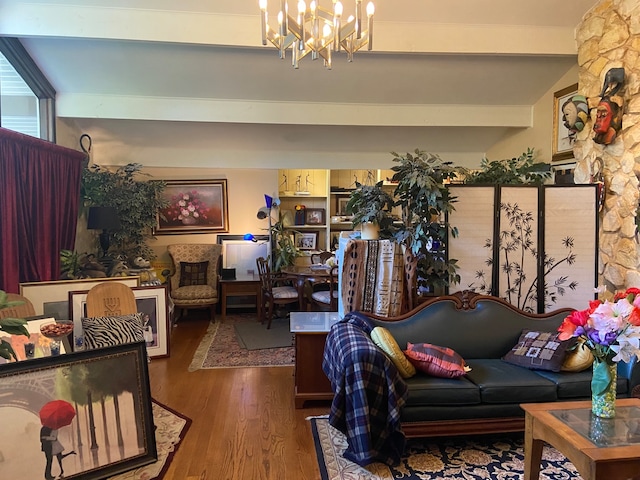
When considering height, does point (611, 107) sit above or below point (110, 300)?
above

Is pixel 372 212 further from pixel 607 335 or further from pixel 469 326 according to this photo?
pixel 607 335

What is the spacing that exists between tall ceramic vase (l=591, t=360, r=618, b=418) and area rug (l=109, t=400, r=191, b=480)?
7.41 ft

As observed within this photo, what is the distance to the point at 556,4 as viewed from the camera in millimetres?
3234

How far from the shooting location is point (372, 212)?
3.09 m

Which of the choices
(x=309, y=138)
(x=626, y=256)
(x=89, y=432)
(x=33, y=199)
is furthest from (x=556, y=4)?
(x=33, y=199)

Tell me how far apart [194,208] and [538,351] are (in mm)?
4706

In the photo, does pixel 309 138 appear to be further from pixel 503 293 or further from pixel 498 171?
pixel 503 293

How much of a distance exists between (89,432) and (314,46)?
2161 mm

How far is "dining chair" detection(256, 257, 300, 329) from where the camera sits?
513cm

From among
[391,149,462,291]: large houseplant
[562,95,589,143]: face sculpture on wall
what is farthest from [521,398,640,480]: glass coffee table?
[562,95,589,143]: face sculpture on wall

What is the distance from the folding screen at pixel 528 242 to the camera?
329 centimetres

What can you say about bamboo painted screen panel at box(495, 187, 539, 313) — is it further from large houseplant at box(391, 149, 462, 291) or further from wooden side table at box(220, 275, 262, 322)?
wooden side table at box(220, 275, 262, 322)

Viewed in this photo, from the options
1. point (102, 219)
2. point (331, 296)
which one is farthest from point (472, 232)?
point (102, 219)

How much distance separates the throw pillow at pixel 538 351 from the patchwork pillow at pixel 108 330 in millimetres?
3019
